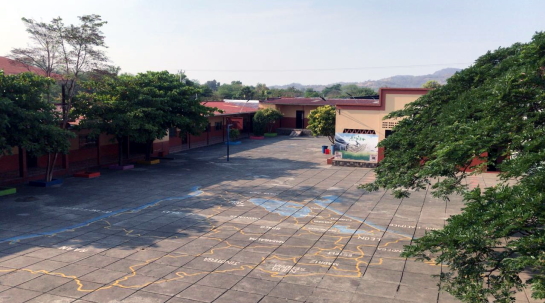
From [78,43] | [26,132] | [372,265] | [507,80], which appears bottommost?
[372,265]

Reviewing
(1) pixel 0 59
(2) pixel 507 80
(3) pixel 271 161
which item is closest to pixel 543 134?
(2) pixel 507 80

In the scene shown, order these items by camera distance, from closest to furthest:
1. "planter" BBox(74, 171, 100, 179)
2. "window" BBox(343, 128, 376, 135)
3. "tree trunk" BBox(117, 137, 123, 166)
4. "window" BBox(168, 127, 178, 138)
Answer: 1. "planter" BBox(74, 171, 100, 179)
2. "tree trunk" BBox(117, 137, 123, 166)
3. "window" BBox(343, 128, 376, 135)
4. "window" BBox(168, 127, 178, 138)

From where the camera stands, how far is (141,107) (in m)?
28.9

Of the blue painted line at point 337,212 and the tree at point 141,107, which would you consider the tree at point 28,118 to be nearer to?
the tree at point 141,107

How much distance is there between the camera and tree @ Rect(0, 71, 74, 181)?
65.8 feet

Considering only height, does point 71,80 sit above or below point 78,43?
below

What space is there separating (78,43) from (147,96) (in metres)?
5.58

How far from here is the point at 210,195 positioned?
2234 cm

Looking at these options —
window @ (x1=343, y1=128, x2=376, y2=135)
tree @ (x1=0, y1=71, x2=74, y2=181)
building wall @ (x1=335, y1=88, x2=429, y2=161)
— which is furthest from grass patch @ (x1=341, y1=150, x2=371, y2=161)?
tree @ (x1=0, y1=71, x2=74, y2=181)

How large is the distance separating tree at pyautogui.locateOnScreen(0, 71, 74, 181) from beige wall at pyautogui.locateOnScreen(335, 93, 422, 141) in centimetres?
1890

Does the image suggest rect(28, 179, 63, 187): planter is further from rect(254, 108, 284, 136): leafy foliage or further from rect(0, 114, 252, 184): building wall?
rect(254, 108, 284, 136): leafy foliage

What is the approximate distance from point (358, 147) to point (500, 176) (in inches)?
943

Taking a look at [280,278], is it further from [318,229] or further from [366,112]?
[366,112]

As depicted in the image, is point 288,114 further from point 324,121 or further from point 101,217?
point 101,217
